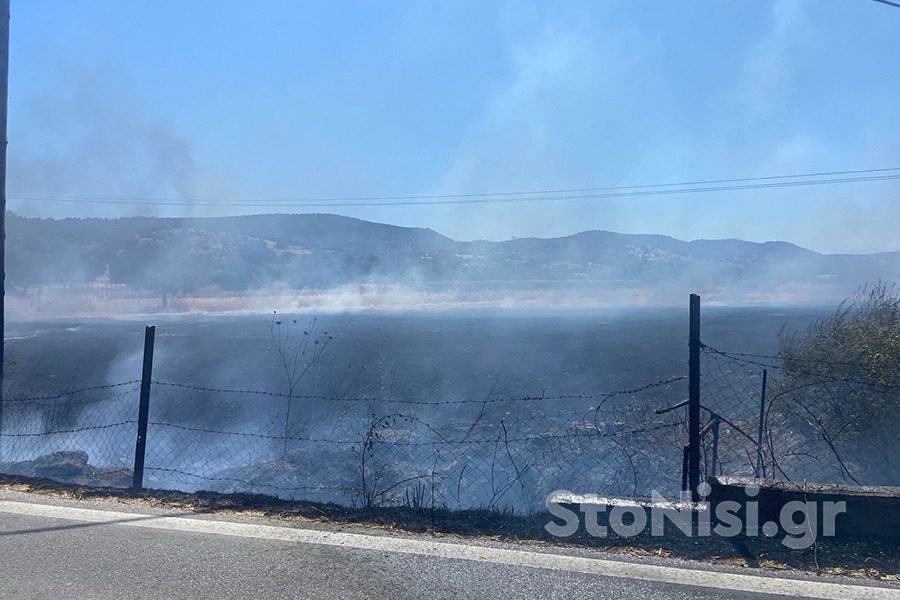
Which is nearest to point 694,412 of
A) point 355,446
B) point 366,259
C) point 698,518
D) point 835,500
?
point 698,518

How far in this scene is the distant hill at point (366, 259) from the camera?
4731 cm

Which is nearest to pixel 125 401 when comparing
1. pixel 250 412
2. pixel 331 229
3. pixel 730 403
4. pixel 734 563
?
pixel 250 412

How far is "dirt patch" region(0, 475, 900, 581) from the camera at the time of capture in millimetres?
3852

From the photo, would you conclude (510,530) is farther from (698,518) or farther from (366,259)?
(366,259)

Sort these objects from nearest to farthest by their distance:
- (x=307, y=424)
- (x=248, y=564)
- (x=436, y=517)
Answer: (x=248, y=564), (x=436, y=517), (x=307, y=424)

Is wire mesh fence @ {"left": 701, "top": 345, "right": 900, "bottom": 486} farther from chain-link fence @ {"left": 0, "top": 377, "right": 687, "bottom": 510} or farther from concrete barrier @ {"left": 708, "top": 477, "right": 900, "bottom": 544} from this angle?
concrete barrier @ {"left": 708, "top": 477, "right": 900, "bottom": 544}

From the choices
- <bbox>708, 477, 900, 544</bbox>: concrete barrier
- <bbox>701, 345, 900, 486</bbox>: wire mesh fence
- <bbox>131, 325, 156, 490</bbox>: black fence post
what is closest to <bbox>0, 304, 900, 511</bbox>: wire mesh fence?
<bbox>701, 345, 900, 486</bbox>: wire mesh fence

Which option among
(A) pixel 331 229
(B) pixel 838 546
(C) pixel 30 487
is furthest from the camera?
(A) pixel 331 229

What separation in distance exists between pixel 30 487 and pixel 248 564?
266cm

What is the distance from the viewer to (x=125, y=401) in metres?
12.7

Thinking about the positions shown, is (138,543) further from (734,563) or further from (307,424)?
(307,424)

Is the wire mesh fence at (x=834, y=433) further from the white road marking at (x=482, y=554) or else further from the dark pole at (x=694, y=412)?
the white road marking at (x=482, y=554)

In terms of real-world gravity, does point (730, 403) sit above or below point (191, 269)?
below

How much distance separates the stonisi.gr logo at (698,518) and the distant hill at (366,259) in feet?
137
